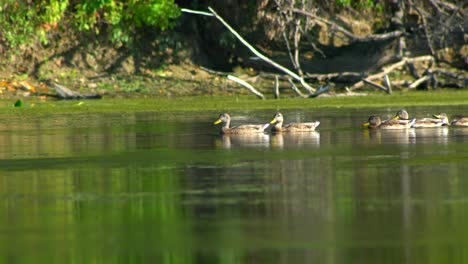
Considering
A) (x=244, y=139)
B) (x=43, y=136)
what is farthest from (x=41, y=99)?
(x=244, y=139)

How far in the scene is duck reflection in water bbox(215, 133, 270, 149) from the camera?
19.2m

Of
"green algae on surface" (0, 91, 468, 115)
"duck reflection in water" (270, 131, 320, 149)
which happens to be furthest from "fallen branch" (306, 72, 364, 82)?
"duck reflection in water" (270, 131, 320, 149)

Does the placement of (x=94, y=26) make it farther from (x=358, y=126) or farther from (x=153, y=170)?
(x=153, y=170)

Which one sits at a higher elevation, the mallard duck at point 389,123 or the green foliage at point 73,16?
the green foliage at point 73,16

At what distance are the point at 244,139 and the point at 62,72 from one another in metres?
15.1

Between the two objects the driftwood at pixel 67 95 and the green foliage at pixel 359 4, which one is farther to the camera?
the green foliage at pixel 359 4

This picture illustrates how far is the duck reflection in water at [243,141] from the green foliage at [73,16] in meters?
13.4

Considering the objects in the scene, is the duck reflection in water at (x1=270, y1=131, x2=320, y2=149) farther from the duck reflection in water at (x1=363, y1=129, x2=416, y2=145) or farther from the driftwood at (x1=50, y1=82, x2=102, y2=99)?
the driftwood at (x1=50, y1=82, x2=102, y2=99)

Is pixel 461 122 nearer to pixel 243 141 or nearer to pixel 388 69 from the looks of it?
pixel 243 141

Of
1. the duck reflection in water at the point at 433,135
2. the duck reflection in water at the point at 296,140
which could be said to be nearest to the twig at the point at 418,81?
the duck reflection in water at the point at 433,135

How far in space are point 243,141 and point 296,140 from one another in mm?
812

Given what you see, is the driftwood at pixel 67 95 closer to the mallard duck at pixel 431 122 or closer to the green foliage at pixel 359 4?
the green foliage at pixel 359 4

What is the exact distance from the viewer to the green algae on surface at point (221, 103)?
28.0 meters

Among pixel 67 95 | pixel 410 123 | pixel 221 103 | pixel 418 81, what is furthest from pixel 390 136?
pixel 67 95
